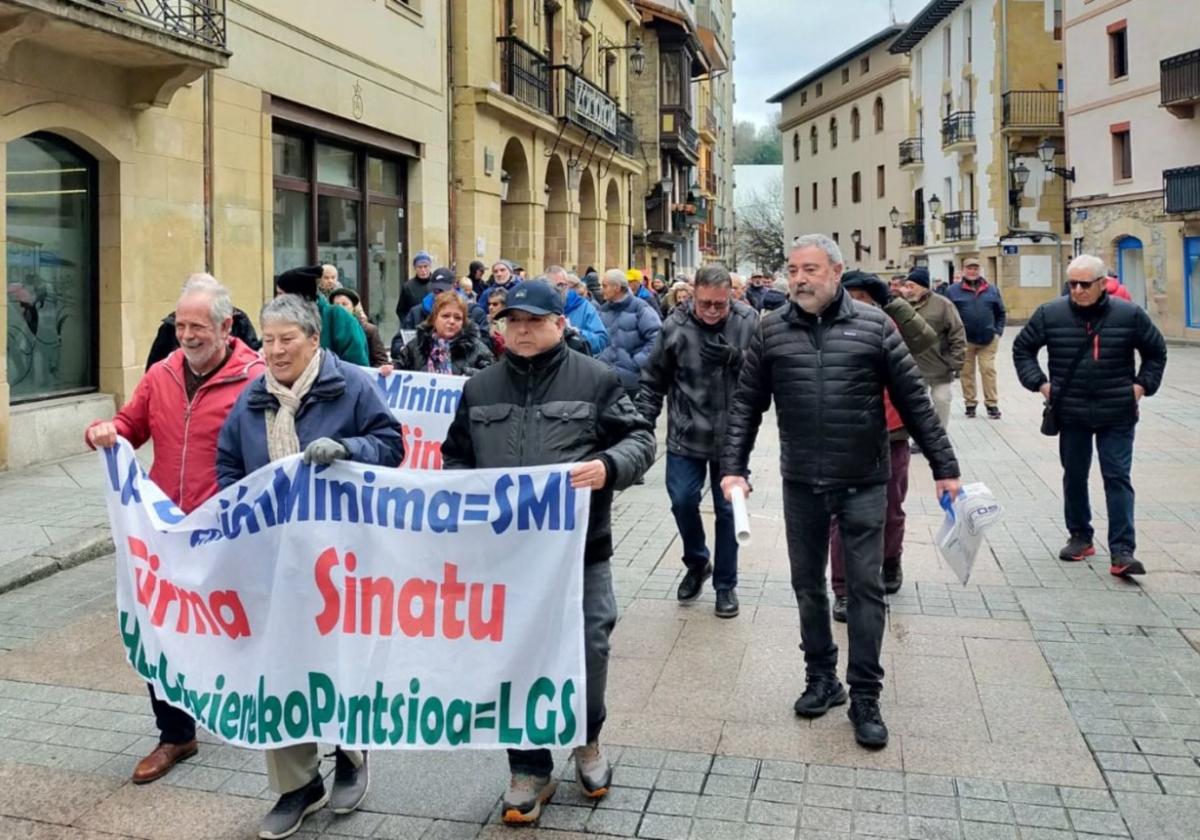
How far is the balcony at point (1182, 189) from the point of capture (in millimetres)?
30562

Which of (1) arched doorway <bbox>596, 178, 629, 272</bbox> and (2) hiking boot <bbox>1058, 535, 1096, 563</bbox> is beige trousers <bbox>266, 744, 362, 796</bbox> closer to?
(2) hiking boot <bbox>1058, 535, 1096, 563</bbox>

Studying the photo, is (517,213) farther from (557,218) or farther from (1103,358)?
(1103,358)

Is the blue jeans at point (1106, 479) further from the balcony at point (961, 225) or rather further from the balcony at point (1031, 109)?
the balcony at point (961, 225)

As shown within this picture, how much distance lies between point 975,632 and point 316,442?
12.6 feet

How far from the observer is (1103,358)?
7.32 meters

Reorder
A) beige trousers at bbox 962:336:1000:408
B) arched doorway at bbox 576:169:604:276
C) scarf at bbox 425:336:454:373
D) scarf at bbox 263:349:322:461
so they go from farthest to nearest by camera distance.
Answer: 1. arched doorway at bbox 576:169:604:276
2. beige trousers at bbox 962:336:1000:408
3. scarf at bbox 425:336:454:373
4. scarf at bbox 263:349:322:461

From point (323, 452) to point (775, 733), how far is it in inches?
87.5

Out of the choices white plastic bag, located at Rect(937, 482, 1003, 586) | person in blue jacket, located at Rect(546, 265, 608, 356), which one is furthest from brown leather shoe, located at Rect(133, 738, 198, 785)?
person in blue jacket, located at Rect(546, 265, 608, 356)

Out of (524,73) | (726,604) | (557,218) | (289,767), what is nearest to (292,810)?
(289,767)

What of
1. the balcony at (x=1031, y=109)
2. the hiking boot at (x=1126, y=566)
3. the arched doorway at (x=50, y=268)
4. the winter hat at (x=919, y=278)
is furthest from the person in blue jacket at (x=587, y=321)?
the balcony at (x=1031, y=109)

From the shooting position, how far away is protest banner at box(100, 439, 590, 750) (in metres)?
3.91

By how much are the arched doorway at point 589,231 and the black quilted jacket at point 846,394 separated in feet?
85.1

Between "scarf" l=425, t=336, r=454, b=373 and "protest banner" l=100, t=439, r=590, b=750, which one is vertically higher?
"scarf" l=425, t=336, r=454, b=373

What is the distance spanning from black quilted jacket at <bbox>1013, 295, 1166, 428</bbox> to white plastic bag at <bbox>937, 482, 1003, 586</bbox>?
2.90 meters
